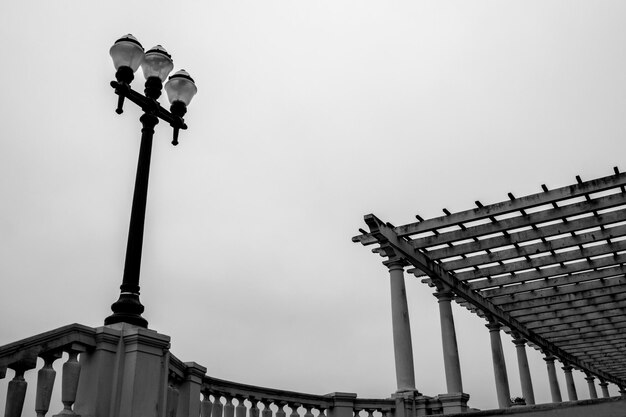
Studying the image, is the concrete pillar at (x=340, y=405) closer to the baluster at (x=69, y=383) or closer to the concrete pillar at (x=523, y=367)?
the baluster at (x=69, y=383)

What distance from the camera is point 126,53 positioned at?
23.3ft

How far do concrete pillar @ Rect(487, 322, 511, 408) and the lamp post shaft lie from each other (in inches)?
598

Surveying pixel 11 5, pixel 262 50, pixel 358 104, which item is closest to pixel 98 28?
pixel 11 5

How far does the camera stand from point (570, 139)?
65.0ft

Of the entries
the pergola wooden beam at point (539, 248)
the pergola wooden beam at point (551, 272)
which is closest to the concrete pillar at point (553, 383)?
the pergola wooden beam at point (551, 272)

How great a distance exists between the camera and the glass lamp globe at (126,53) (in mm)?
7086

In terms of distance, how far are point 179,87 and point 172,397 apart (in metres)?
4.22

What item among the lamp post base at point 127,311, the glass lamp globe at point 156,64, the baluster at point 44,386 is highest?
the glass lamp globe at point 156,64

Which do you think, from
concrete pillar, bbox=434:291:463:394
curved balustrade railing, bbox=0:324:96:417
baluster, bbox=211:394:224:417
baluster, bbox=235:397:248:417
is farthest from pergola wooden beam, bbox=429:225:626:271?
curved balustrade railing, bbox=0:324:96:417

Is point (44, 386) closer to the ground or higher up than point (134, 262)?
closer to the ground

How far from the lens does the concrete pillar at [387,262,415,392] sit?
13.5 metres

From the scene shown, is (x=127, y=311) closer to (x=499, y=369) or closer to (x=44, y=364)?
(x=44, y=364)

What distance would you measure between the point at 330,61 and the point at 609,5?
1012 centimetres

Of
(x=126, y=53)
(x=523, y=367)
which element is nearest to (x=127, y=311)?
(x=126, y=53)
